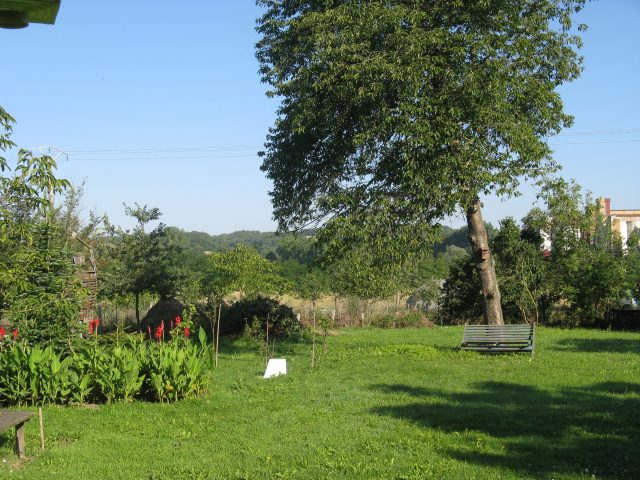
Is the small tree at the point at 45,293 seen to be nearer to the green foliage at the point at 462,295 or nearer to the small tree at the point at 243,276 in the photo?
the small tree at the point at 243,276

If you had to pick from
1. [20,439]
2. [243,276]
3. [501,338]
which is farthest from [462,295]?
[20,439]

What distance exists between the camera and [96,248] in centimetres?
2388

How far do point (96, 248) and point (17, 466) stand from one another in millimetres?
17680

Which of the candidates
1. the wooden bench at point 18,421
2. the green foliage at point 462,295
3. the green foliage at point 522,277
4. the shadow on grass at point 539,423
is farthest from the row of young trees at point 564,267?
the wooden bench at point 18,421

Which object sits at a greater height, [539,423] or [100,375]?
[100,375]

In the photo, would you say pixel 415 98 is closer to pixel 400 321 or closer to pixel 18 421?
pixel 18 421

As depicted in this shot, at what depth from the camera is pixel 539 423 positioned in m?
8.23

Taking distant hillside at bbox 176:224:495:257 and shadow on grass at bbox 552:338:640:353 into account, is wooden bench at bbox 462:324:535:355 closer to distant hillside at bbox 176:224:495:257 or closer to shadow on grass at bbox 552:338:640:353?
shadow on grass at bbox 552:338:640:353

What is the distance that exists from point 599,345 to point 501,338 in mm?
3497

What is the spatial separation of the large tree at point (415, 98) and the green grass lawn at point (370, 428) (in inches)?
145

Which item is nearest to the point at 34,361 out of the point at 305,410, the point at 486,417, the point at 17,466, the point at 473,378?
the point at 17,466

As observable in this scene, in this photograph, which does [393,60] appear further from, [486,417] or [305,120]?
[486,417]

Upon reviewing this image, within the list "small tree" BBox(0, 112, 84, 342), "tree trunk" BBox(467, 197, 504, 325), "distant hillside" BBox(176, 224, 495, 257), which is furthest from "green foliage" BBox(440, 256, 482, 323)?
"distant hillside" BBox(176, 224, 495, 257)

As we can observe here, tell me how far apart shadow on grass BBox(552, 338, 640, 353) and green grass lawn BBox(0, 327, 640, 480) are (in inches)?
92.4
